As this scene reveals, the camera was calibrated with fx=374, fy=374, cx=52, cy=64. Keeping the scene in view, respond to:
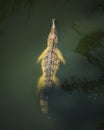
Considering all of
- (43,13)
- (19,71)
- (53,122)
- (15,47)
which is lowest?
(53,122)

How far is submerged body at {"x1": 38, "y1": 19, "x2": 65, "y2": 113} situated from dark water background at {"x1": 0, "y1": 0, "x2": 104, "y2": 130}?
0.05m

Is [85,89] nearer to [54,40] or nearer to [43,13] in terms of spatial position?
[54,40]

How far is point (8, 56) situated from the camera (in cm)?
369

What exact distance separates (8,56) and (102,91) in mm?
985

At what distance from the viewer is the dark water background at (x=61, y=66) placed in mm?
3289

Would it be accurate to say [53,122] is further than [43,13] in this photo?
No

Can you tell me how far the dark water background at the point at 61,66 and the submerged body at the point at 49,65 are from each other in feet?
0.15

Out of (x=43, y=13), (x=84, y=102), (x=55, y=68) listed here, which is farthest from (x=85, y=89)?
(x=43, y=13)

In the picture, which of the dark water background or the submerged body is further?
the submerged body

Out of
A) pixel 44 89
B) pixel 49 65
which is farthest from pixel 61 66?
pixel 44 89

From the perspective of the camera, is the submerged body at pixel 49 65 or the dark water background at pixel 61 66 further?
the submerged body at pixel 49 65

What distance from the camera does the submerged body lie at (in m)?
3.45

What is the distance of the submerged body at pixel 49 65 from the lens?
3447mm

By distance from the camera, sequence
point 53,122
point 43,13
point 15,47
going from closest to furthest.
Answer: point 53,122 → point 15,47 → point 43,13
